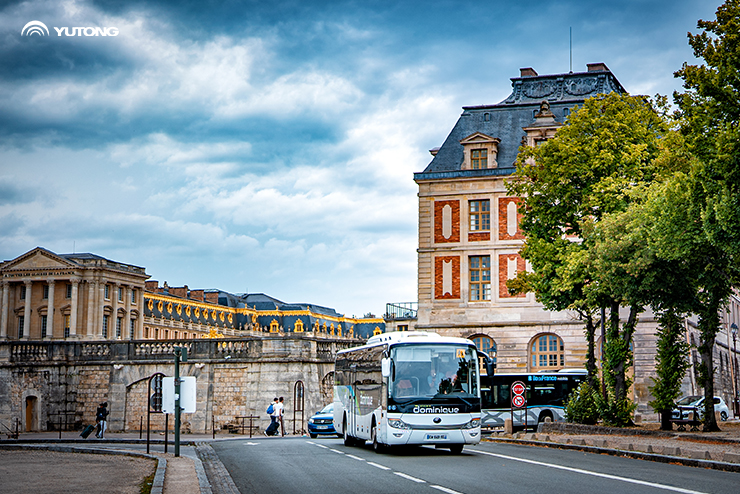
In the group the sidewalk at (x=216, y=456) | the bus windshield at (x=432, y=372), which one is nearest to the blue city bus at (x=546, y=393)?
the sidewalk at (x=216, y=456)

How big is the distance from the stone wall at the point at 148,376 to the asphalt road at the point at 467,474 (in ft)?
70.1

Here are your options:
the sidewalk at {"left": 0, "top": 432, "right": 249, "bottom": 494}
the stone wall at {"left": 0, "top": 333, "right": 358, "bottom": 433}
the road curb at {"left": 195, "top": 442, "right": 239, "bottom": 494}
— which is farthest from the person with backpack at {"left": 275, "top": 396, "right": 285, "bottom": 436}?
the road curb at {"left": 195, "top": 442, "right": 239, "bottom": 494}

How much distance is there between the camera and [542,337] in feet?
172

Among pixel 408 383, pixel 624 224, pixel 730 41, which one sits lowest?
pixel 408 383

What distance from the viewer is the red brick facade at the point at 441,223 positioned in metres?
54.3

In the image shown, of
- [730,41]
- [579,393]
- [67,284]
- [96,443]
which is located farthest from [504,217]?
[67,284]

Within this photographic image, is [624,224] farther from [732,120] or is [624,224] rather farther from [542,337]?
[542,337]

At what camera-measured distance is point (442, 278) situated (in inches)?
2130

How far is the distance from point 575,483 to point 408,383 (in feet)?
26.9

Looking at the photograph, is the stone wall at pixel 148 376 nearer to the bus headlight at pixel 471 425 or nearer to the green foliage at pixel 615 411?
the green foliage at pixel 615 411

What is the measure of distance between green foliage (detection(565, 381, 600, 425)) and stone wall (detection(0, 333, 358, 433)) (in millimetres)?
15007

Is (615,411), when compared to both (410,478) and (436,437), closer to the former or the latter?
(436,437)

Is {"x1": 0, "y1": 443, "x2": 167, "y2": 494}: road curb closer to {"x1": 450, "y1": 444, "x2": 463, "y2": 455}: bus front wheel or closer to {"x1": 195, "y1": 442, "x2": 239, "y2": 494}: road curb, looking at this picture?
{"x1": 195, "y1": 442, "x2": 239, "y2": 494}: road curb

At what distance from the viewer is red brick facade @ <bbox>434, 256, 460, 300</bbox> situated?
53.8m
